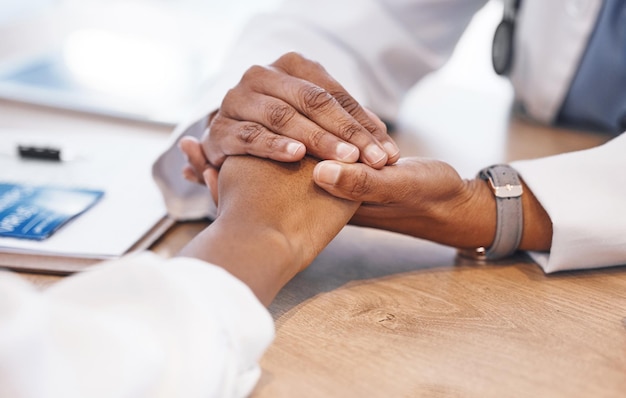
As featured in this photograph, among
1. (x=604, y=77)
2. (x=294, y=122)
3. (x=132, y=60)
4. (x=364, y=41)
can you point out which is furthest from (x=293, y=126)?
(x=132, y=60)

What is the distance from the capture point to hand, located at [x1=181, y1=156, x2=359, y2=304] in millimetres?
557

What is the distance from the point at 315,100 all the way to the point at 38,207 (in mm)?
317

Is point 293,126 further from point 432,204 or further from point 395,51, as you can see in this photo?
point 395,51

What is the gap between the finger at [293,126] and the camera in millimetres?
658

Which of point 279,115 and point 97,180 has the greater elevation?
point 279,115

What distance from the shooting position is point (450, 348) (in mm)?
562

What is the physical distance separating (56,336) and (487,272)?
43cm

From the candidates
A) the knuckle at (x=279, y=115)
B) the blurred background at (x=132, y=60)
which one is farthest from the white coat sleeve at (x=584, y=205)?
the blurred background at (x=132, y=60)

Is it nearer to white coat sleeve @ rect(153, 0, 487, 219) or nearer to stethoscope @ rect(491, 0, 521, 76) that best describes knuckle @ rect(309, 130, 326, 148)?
white coat sleeve @ rect(153, 0, 487, 219)

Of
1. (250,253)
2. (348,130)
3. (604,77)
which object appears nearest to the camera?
(250,253)

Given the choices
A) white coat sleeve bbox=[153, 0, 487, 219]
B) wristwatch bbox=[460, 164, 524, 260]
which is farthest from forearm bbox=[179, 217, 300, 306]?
white coat sleeve bbox=[153, 0, 487, 219]

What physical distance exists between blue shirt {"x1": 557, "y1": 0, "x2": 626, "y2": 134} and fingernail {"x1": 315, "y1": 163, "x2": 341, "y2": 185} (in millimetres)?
551

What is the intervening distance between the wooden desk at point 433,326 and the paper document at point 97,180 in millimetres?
39

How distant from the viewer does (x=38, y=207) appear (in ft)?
2.48
